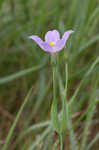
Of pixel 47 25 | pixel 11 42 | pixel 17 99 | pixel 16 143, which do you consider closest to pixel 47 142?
pixel 16 143

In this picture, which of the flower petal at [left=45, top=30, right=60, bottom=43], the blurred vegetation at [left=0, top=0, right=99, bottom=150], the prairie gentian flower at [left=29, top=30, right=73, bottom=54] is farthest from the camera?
the blurred vegetation at [left=0, top=0, right=99, bottom=150]

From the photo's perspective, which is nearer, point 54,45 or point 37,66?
point 54,45

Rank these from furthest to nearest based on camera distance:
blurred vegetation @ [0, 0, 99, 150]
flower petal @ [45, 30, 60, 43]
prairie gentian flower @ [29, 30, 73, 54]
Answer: blurred vegetation @ [0, 0, 99, 150] → flower petal @ [45, 30, 60, 43] → prairie gentian flower @ [29, 30, 73, 54]

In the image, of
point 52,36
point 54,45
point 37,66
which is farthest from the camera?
point 37,66

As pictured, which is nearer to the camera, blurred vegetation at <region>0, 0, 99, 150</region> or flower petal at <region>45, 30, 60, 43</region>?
flower petal at <region>45, 30, 60, 43</region>

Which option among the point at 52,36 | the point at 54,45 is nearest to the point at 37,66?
the point at 52,36

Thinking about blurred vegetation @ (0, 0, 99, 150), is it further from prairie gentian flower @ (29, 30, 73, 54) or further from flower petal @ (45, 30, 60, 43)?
prairie gentian flower @ (29, 30, 73, 54)

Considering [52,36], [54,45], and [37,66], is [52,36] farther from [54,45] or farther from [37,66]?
[37,66]

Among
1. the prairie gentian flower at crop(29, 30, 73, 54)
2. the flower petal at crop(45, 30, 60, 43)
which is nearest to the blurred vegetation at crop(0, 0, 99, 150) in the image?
the flower petal at crop(45, 30, 60, 43)

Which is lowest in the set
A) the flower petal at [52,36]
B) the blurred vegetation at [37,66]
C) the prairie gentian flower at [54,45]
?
the prairie gentian flower at [54,45]

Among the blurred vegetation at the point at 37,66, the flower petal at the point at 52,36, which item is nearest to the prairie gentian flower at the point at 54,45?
the flower petal at the point at 52,36

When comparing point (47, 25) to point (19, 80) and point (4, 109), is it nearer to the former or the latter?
point (19, 80)

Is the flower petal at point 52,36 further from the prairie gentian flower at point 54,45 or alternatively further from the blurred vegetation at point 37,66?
the blurred vegetation at point 37,66
